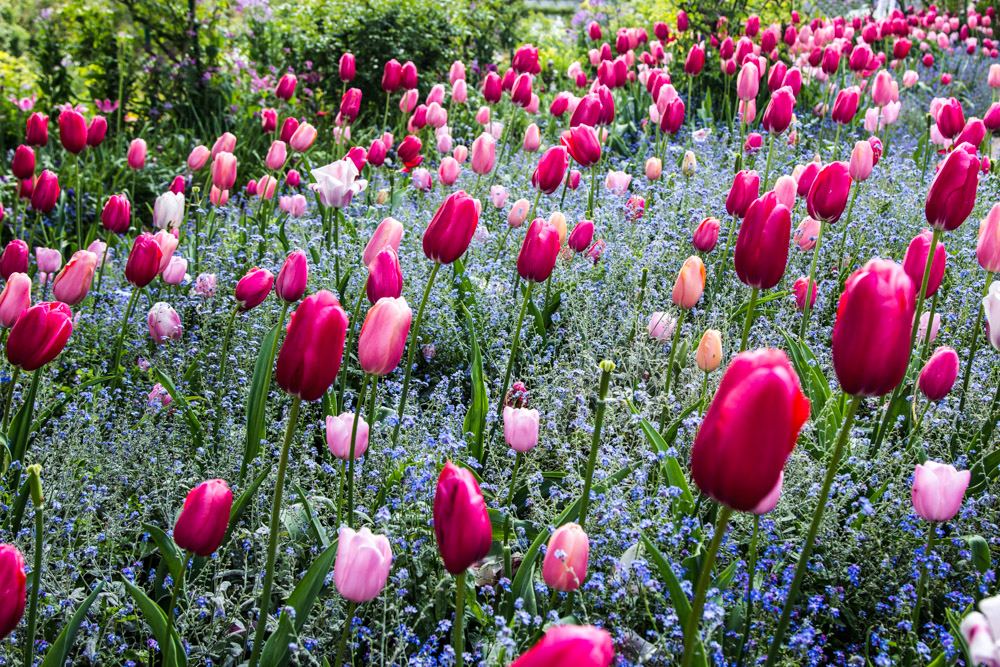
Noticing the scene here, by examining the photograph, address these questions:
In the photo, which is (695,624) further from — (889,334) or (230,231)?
(230,231)

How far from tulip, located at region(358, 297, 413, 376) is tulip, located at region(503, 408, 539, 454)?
1.28ft

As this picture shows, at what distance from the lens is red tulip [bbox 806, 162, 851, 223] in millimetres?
2230

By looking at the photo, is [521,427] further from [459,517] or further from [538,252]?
[459,517]

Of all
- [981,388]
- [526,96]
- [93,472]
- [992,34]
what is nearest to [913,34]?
[992,34]

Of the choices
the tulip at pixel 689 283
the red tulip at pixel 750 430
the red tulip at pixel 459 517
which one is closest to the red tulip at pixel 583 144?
the tulip at pixel 689 283

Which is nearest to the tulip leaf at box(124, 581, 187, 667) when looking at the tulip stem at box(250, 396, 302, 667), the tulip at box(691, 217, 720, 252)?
the tulip stem at box(250, 396, 302, 667)

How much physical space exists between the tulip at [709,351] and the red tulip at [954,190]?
0.54 metres

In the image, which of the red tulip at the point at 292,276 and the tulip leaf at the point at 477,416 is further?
the tulip leaf at the point at 477,416

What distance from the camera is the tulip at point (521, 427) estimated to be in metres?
1.90

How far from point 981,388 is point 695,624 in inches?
72.9

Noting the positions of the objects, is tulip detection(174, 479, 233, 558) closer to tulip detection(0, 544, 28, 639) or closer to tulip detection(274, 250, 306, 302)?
tulip detection(0, 544, 28, 639)

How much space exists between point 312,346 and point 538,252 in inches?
40.0

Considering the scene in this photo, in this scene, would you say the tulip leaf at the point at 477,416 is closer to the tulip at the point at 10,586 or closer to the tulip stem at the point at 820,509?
the tulip stem at the point at 820,509

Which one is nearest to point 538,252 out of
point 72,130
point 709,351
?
point 709,351
